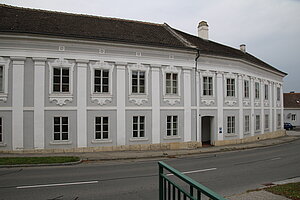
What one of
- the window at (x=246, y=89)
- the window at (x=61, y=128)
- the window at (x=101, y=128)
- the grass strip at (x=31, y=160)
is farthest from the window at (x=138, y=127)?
the window at (x=246, y=89)

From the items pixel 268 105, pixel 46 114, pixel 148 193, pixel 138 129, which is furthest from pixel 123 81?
pixel 268 105

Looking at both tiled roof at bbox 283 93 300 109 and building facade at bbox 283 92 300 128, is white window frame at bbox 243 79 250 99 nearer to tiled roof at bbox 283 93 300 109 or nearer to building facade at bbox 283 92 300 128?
building facade at bbox 283 92 300 128

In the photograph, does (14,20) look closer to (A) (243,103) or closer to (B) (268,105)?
(A) (243,103)

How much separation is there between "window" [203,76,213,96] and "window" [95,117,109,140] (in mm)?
8868

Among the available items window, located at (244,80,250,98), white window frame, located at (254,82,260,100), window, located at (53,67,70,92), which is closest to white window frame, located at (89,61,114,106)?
window, located at (53,67,70,92)

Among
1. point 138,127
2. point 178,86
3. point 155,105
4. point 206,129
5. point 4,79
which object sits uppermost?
point 4,79

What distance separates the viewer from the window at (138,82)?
56.1ft

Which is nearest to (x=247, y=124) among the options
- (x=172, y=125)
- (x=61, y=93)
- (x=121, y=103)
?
(x=172, y=125)

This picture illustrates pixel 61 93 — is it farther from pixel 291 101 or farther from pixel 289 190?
pixel 291 101

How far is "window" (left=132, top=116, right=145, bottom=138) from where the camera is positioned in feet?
55.5

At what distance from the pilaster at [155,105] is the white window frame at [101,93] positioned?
322 centimetres

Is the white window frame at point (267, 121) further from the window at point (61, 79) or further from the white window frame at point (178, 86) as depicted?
the window at point (61, 79)

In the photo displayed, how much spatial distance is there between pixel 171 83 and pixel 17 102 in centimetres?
1081

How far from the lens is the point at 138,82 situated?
56.3 ft
